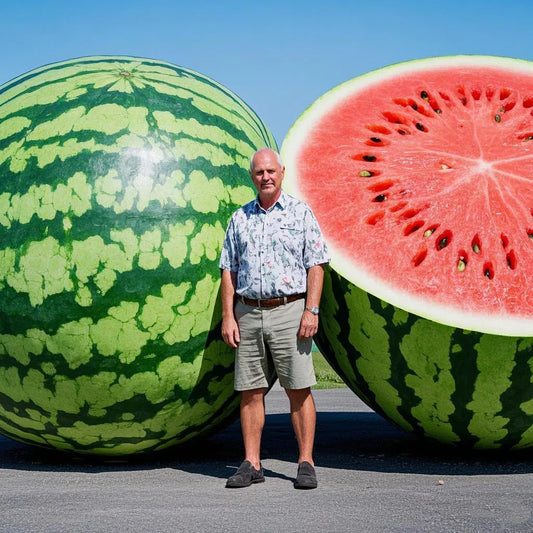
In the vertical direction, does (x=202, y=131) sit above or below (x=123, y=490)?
above

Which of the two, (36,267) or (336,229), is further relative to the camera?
(336,229)

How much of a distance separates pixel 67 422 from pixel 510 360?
2.01 metres

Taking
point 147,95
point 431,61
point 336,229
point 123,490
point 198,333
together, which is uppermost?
point 431,61

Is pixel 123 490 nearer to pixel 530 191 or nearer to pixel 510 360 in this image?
pixel 510 360

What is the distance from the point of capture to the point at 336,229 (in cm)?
351

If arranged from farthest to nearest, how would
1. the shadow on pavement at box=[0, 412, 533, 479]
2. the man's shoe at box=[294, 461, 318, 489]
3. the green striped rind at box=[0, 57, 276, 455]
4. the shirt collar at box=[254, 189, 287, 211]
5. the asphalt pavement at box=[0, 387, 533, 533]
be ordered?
the shadow on pavement at box=[0, 412, 533, 479] < the shirt collar at box=[254, 189, 287, 211] < the green striped rind at box=[0, 57, 276, 455] < the man's shoe at box=[294, 461, 318, 489] < the asphalt pavement at box=[0, 387, 533, 533]

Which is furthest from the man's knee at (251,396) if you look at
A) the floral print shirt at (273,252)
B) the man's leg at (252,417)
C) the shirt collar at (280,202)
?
the shirt collar at (280,202)

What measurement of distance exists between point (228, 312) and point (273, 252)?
1.10ft

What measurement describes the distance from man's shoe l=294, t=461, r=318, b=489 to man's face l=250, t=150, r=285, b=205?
47.6 inches

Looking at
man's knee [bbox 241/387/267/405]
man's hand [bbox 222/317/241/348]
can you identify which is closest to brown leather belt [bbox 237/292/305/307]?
man's hand [bbox 222/317/241/348]

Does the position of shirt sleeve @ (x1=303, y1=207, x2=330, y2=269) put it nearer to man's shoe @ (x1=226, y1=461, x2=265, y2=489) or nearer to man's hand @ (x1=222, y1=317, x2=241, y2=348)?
man's hand @ (x1=222, y1=317, x2=241, y2=348)

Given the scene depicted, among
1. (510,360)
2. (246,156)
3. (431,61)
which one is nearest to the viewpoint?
(510,360)

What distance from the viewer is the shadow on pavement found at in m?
3.60

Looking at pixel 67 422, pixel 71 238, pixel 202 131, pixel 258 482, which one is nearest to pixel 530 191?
pixel 202 131
